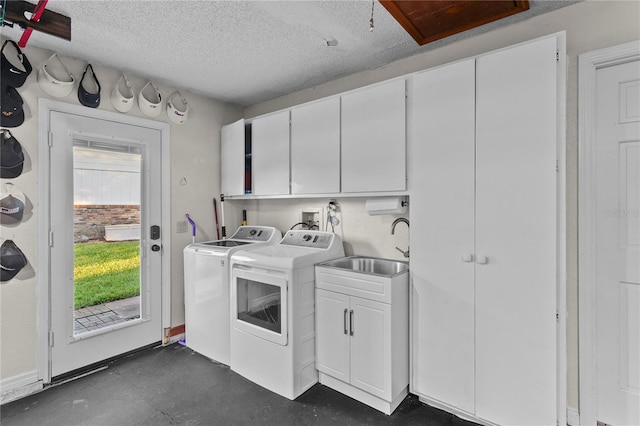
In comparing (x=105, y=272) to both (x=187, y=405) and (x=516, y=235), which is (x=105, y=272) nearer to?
(x=187, y=405)

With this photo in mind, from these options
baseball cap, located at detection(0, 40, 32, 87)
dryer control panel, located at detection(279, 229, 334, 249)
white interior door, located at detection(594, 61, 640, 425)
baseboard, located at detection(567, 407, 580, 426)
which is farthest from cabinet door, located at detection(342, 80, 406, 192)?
baseball cap, located at detection(0, 40, 32, 87)

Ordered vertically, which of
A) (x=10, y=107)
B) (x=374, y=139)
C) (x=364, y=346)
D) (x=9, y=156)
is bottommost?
(x=364, y=346)

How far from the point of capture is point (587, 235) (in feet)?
6.28

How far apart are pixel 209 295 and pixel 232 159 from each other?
5.06 feet

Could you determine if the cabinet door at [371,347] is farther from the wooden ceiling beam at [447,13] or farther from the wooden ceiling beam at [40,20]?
the wooden ceiling beam at [40,20]

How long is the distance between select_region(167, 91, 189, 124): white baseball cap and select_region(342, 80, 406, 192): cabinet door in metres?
1.78

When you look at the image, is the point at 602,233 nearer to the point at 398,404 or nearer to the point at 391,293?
the point at 391,293

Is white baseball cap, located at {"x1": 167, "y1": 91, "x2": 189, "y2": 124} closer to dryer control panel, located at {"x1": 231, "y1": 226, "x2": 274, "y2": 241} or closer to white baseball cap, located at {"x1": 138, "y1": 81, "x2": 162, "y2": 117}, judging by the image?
white baseball cap, located at {"x1": 138, "y1": 81, "x2": 162, "y2": 117}

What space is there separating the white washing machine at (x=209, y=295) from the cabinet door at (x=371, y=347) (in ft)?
3.98

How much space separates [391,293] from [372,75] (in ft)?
6.50

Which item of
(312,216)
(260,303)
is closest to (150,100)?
(312,216)

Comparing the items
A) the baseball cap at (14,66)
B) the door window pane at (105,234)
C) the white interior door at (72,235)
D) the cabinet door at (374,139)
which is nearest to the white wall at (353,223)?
the cabinet door at (374,139)

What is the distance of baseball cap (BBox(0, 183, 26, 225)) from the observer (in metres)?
2.28

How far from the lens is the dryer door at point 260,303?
2.38 metres
